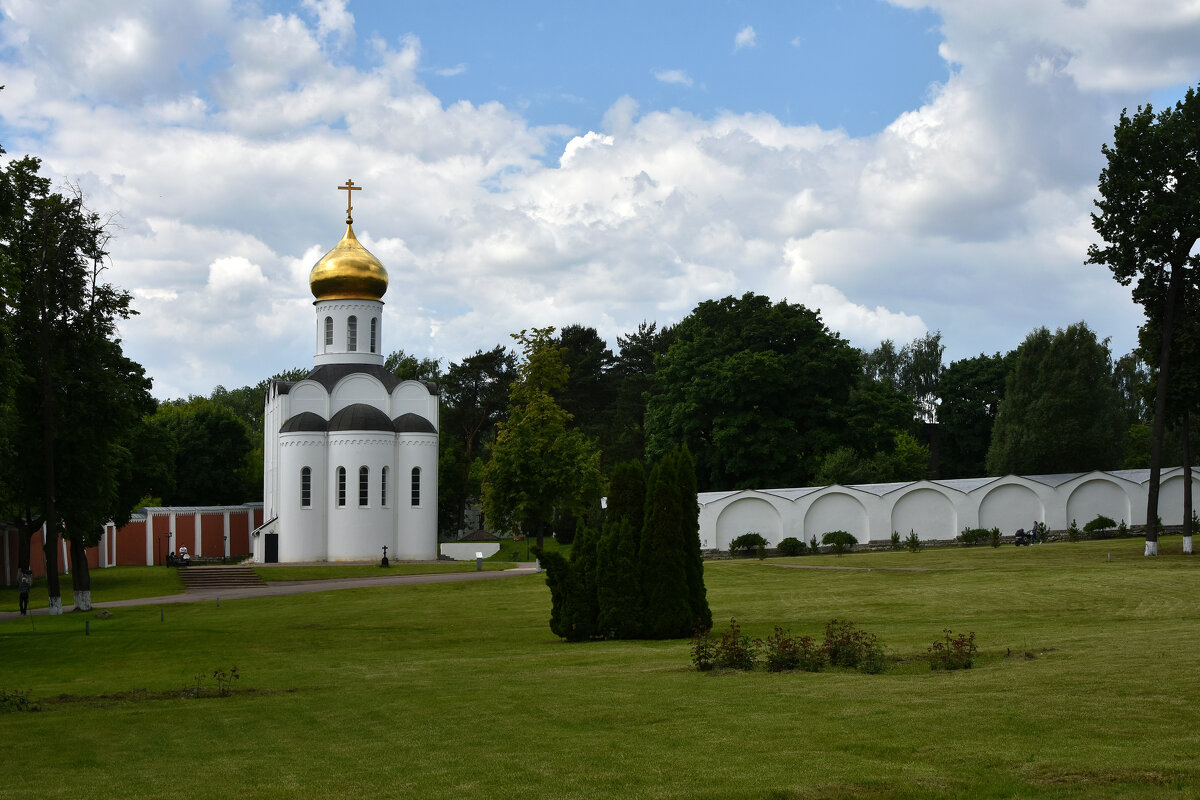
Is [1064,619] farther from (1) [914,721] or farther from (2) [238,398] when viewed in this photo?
(2) [238,398]

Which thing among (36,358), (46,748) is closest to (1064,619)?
(46,748)

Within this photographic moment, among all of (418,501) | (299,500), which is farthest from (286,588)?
(418,501)

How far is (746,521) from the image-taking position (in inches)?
1966

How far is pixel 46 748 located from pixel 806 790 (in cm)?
806

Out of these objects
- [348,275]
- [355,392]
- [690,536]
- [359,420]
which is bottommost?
[690,536]

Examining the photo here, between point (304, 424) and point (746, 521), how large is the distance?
78.3 ft

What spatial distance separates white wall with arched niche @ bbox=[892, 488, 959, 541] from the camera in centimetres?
4878

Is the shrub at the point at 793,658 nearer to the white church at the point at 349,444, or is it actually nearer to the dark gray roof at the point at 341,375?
the white church at the point at 349,444

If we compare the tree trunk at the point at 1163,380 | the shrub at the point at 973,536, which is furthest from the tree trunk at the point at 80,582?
the tree trunk at the point at 1163,380

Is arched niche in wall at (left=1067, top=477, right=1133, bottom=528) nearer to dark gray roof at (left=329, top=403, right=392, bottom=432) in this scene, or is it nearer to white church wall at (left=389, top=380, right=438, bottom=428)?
white church wall at (left=389, top=380, right=438, bottom=428)

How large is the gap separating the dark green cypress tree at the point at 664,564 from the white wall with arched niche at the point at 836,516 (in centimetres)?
2911

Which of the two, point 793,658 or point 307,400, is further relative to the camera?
point 307,400

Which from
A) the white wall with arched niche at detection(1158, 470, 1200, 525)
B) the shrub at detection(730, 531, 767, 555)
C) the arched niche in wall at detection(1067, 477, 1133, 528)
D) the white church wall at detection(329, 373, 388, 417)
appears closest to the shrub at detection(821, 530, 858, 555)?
the shrub at detection(730, 531, 767, 555)

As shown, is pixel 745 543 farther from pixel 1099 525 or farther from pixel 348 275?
pixel 348 275
